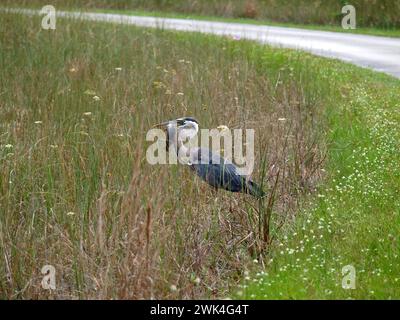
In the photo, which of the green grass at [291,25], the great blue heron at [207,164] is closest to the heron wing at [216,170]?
the great blue heron at [207,164]

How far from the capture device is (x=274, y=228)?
18.8 feet

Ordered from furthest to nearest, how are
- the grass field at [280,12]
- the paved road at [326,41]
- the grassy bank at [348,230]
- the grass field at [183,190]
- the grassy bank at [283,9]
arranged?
the grassy bank at [283,9] < the grass field at [280,12] < the paved road at [326,41] < the grass field at [183,190] < the grassy bank at [348,230]

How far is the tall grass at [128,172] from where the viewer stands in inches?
195

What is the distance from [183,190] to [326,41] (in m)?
9.72

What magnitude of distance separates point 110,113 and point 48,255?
7.86ft

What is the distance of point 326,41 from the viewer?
15008 millimetres

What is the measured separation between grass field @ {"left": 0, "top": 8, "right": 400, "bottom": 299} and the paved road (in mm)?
3158

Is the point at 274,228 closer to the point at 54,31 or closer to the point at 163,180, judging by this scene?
the point at 163,180

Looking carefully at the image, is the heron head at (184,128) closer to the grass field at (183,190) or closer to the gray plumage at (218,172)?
the gray plumage at (218,172)

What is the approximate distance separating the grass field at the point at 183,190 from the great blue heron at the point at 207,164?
Answer: 114mm

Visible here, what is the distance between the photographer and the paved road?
501 inches

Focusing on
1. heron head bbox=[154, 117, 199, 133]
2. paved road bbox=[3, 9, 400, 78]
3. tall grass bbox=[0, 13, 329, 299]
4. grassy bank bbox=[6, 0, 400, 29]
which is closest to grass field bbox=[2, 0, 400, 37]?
grassy bank bbox=[6, 0, 400, 29]

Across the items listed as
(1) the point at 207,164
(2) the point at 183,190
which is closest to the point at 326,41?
(1) the point at 207,164
